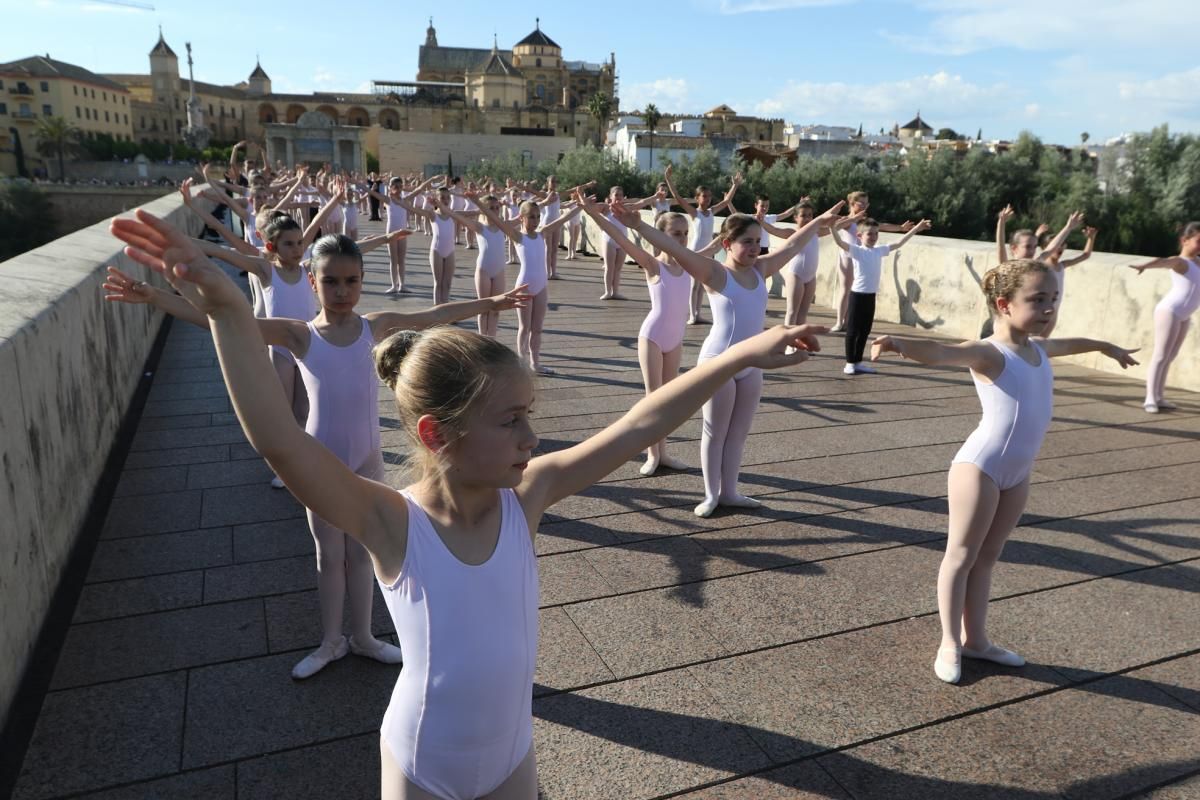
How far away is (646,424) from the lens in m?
2.11

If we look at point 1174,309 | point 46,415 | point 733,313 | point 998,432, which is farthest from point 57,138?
point 998,432

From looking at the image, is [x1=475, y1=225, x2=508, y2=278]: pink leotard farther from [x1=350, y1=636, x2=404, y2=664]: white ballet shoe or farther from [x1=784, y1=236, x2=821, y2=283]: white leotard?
[x1=350, y1=636, x2=404, y2=664]: white ballet shoe

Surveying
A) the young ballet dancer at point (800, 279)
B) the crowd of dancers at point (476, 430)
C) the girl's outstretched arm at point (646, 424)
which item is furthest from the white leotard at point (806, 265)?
the girl's outstretched arm at point (646, 424)

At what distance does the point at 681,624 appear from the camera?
13.6 feet

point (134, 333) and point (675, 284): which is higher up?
point (675, 284)

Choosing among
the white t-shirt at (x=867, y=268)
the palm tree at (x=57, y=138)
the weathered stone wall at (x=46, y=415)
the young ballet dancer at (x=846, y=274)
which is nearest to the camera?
the weathered stone wall at (x=46, y=415)

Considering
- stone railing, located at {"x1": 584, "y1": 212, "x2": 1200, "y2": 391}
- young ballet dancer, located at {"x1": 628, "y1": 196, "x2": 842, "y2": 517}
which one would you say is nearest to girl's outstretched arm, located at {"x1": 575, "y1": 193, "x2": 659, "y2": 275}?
young ballet dancer, located at {"x1": 628, "y1": 196, "x2": 842, "y2": 517}

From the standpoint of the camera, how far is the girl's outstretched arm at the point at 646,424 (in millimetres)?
2027

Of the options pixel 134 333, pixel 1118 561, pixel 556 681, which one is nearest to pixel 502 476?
pixel 556 681

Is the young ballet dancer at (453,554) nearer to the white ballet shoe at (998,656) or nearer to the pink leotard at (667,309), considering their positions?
the white ballet shoe at (998,656)

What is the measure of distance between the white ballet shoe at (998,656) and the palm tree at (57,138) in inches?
3776

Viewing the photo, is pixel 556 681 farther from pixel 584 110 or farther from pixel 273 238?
pixel 584 110

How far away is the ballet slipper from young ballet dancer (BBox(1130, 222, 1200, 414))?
16.7 ft

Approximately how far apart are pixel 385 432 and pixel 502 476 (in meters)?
5.65
